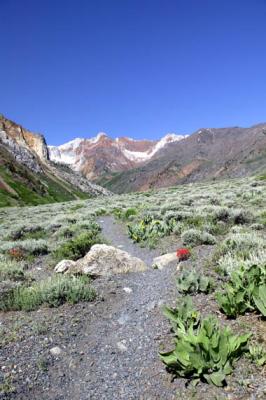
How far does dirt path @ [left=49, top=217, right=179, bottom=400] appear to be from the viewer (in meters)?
5.12

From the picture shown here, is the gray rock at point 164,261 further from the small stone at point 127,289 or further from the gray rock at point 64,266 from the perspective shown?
the gray rock at point 64,266

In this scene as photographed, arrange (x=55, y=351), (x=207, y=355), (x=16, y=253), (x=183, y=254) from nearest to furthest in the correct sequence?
(x=207, y=355), (x=55, y=351), (x=183, y=254), (x=16, y=253)

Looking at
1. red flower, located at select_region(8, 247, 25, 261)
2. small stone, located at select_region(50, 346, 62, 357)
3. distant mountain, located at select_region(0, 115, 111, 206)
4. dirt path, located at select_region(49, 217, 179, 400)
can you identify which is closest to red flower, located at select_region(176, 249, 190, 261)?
dirt path, located at select_region(49, 217, 179, 400)

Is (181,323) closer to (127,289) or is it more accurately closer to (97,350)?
(97,350)

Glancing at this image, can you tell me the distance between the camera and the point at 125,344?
6293mm

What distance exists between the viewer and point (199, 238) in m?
12.0

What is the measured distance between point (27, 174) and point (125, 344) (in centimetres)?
10365

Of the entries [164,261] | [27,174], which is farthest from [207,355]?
[27,174]

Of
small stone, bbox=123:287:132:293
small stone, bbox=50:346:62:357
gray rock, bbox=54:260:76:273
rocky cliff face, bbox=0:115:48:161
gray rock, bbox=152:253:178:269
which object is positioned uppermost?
rocky cliff face, bbox=0:115:48:161

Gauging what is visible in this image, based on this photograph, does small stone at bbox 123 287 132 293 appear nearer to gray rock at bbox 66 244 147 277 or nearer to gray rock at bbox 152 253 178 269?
gray rock at bbox 66 244 147 277

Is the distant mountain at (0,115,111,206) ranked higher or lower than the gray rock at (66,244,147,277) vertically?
higher

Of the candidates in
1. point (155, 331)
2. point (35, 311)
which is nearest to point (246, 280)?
point (155, 331)

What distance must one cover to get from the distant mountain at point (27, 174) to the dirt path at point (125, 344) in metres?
65.7

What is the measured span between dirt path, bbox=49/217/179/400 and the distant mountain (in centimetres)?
6566
